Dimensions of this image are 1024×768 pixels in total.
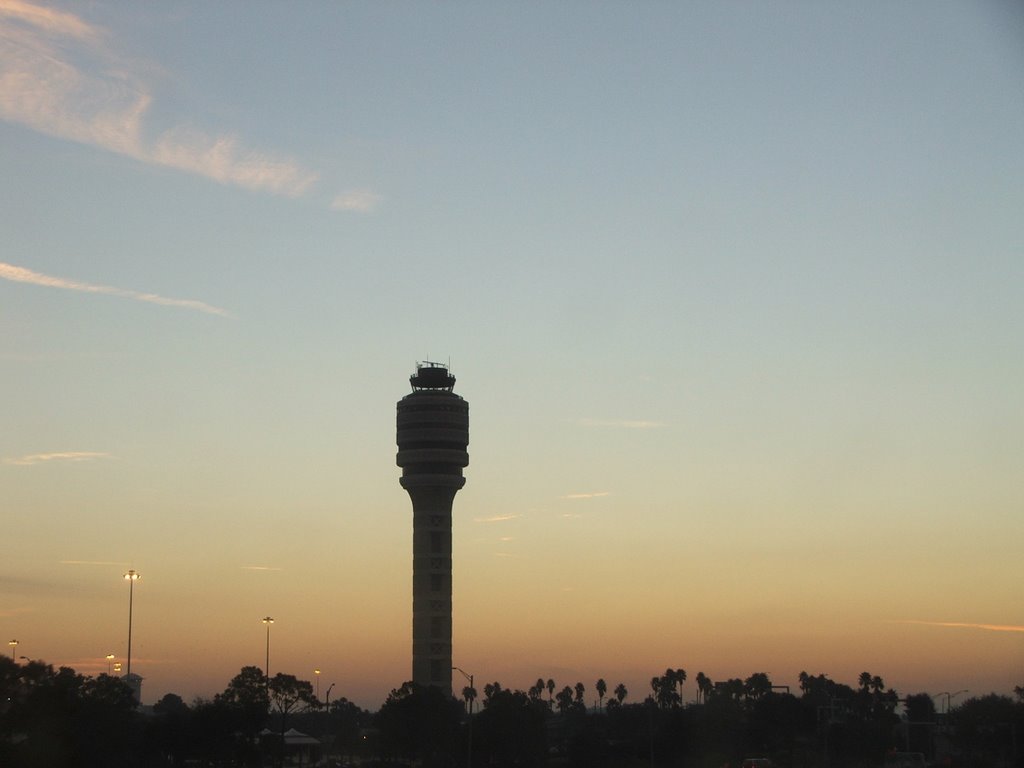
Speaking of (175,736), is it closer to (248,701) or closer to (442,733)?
(248,701)

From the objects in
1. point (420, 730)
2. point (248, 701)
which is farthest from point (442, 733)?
point (248, 701)

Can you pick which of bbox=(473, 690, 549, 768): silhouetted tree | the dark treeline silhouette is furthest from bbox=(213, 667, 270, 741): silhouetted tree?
bbox=(473, 690, 549, 768): silhouetted tree

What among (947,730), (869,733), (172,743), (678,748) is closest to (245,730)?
(172,743)

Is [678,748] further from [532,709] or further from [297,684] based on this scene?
[297,684]

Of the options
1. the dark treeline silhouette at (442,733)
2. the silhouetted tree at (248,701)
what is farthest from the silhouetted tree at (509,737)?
the silhouetted tree at (248,701)

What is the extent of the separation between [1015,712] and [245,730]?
7523cm

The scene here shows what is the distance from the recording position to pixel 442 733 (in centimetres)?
15712

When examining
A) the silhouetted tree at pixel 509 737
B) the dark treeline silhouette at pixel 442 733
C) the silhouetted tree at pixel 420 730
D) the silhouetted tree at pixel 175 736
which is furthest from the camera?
the silhouetted tree at pixel 420 730

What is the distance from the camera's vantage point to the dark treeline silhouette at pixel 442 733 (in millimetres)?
Answer: 94750

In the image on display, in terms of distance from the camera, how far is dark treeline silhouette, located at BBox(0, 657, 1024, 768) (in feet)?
311

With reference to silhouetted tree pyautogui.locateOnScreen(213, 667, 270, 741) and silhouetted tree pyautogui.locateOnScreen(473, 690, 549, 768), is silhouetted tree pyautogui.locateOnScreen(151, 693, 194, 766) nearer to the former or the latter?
silhouetted tree pyautogui.locateOnScreen(213, 667, 270, 741)

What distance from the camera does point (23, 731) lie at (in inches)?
3681

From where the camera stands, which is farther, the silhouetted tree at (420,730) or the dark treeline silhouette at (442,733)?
the silhouetted tree at (420,730)

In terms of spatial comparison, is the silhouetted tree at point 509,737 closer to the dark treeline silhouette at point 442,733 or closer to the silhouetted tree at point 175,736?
the dark treeline silhouette at point 442,733
